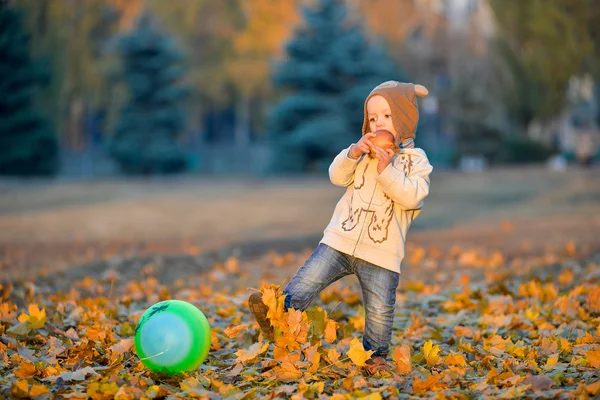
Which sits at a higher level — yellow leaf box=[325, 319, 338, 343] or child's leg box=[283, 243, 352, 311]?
child's leg box=[283, 243, 352, 311]

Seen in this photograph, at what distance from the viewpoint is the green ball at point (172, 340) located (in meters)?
3.61

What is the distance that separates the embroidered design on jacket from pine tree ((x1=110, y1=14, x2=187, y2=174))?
83.2 ft

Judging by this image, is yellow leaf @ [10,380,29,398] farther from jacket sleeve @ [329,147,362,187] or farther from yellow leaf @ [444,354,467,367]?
yellow leaf @ [444,354,467,367]

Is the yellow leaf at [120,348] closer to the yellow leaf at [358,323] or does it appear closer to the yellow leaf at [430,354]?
the yellow leaf at [430,354]

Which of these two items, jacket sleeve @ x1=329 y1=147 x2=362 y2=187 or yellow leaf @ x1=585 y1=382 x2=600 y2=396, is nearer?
yellow leaf @ x1=585 y1=382 x2=600 y2=396

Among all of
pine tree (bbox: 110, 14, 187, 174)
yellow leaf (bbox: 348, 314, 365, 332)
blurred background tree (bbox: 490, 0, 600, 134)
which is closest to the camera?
yellow leaf (bbox: 348, 314, 365, 332)

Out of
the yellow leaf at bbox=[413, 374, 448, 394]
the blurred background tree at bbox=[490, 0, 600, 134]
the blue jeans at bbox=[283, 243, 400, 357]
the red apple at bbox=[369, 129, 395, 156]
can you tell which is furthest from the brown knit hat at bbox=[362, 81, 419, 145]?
the blurred background tree at bbox=[490, 0, 600, 134]

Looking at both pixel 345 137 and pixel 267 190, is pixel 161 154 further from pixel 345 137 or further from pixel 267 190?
pixel 267 190

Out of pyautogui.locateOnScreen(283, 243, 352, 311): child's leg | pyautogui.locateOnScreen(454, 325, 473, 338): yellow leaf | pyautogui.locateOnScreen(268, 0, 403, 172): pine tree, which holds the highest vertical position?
pyautogui.locateOnScreen(268, 0, 403, 172): pine tree

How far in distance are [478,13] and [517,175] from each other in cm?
2034

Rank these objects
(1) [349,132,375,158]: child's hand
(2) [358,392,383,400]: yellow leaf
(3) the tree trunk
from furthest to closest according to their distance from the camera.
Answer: (3) the tree trunk < (1) [349,132,375,158]: child's hand < (2) [358,392,383,400]: yellow leaf

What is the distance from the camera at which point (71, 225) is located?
15102mm

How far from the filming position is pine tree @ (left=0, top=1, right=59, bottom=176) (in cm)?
2680

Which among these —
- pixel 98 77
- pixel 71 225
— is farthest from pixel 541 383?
pixel 98 77
